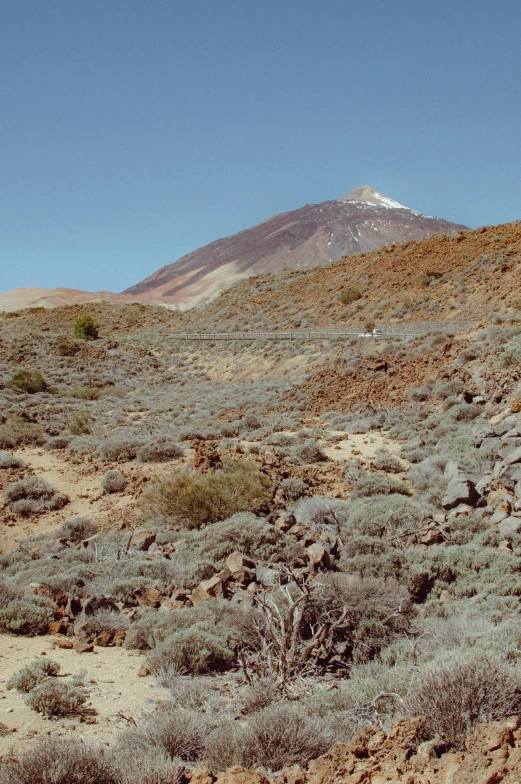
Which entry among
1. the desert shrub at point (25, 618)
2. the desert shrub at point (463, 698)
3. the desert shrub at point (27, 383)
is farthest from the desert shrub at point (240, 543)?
the desert shrub at point (27, 383)

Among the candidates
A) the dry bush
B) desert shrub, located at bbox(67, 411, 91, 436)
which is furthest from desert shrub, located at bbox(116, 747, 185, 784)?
the dry bush

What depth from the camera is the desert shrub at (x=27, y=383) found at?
24719 mm

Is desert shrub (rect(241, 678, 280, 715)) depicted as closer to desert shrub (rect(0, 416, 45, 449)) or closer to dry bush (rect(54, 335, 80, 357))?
desert shrub (rect(0, 416, 45, 449))

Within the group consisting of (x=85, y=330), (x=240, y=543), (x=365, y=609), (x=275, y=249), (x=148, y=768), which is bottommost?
(x=365, y=609)

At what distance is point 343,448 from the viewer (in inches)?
575

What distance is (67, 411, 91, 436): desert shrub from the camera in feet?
59.8

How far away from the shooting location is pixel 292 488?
10961mm

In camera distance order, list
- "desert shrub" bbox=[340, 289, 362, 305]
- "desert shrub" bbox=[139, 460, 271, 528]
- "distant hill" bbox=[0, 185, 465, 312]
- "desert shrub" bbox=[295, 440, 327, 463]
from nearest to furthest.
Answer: "desert shrub" bbox=[139, 460, 271, 528]
"desert shrub" bbox=[295, 440, 327, 463]
"desert shrub" bbox=[340, 289, 362, 305]
"distant hill" bbox=[0, 185, 465, 312]

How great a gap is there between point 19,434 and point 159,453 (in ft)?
17.5

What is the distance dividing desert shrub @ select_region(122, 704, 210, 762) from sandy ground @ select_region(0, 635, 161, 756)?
339mm

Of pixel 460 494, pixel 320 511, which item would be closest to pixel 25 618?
pixel 320 511

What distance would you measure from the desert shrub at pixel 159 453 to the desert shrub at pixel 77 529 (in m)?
3.81

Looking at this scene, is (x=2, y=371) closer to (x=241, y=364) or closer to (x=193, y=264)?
(x=241, y=364)

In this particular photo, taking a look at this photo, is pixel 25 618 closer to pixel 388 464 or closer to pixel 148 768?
pixel 148 768
